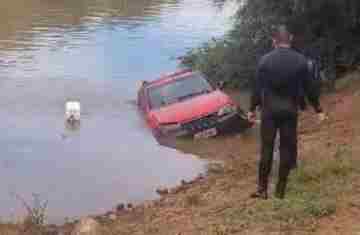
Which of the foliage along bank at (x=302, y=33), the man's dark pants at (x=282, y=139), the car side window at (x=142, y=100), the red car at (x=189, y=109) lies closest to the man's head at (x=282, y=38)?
the man's dark pants at (x=282, y=139)

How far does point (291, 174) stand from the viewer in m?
10.4

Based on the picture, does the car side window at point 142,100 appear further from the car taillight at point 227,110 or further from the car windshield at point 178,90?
the car taillight at point 227,110

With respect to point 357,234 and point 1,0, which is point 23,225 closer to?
point 357,234

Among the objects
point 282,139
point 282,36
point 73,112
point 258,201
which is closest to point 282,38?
point 282,36

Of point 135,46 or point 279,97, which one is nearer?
point 279,97

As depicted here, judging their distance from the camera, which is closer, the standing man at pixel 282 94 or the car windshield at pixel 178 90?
the standing man at pixel 282 94

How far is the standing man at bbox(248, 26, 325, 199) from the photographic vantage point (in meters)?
8.62

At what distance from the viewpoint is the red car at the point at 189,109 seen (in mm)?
17250

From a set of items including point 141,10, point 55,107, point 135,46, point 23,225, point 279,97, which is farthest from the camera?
point 141,10

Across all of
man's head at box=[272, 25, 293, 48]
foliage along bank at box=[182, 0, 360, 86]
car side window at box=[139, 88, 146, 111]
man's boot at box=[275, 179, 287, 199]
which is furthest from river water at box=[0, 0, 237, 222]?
man's head at box=[272, 25, 293, 48]

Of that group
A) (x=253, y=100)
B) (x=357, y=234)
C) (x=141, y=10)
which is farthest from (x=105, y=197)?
(x=141, y=10)

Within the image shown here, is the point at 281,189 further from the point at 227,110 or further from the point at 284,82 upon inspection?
the point at 227,110

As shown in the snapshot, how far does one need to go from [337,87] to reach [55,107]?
Result: 8.34 metres

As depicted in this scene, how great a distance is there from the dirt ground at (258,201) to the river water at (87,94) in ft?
4.58
